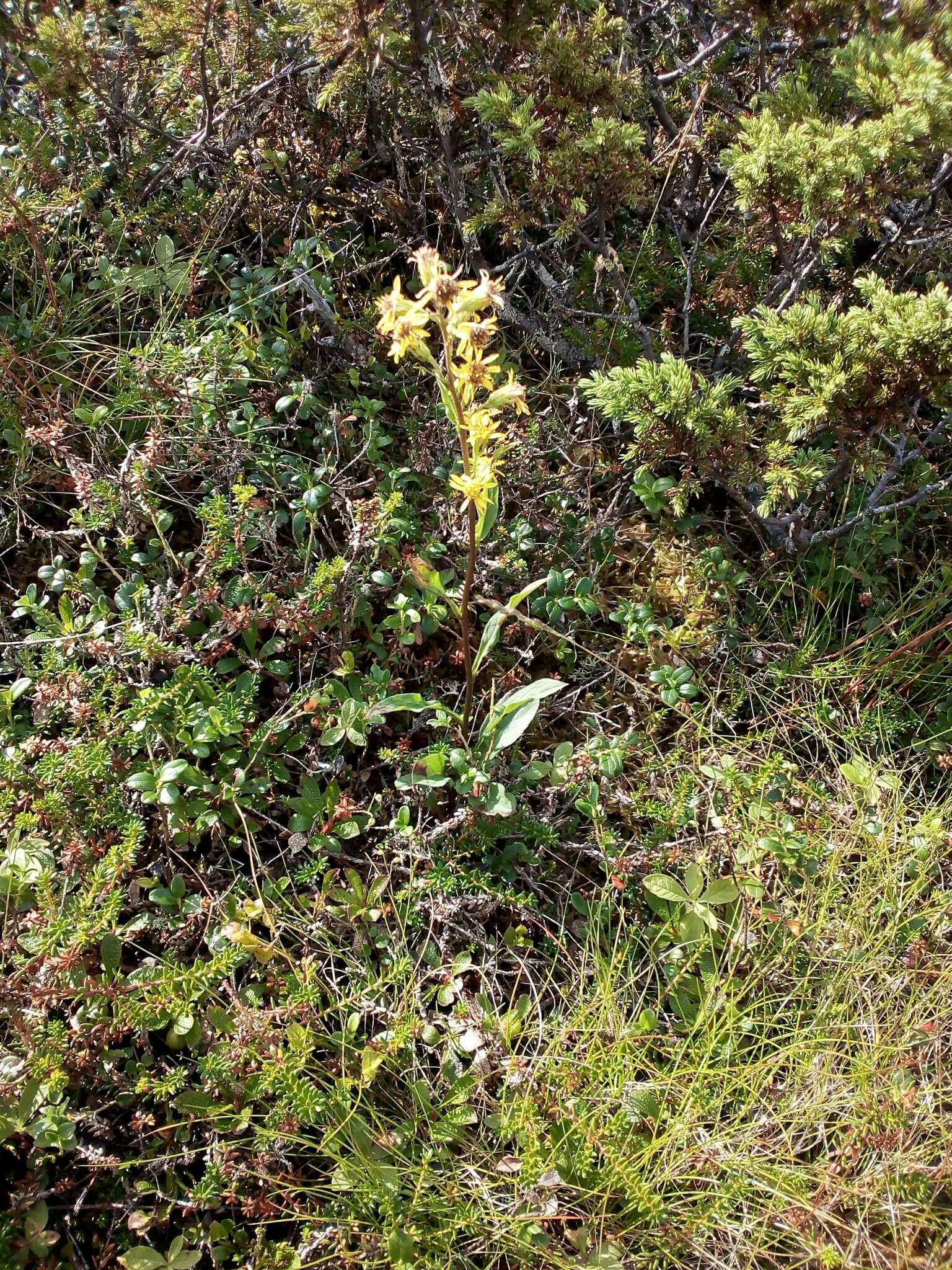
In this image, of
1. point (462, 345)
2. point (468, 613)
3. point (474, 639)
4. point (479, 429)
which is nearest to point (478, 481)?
point (479, 429)

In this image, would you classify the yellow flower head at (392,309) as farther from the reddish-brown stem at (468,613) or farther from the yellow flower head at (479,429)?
the reddish-brown stem at (468,613)

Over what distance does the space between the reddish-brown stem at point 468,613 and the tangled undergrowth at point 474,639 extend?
0.04 ft

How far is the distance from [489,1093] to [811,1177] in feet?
2.03

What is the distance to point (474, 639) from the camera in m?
2.30

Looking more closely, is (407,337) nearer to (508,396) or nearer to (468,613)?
(508,396)

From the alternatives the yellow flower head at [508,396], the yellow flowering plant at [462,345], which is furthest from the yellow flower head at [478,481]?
the yellow flower head at [508,396]

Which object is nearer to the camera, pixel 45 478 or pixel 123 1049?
pixel 123 1049

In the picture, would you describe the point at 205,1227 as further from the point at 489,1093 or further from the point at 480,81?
the point at 480,81

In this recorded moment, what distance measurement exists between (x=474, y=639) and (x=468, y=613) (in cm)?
29

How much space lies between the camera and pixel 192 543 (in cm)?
243

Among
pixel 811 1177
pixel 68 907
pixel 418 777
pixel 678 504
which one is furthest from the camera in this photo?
pixel 678 504

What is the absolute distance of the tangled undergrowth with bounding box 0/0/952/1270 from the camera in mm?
1701

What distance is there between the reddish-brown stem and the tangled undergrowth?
0.01m

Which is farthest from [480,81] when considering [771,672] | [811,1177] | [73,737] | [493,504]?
[811,1177]
